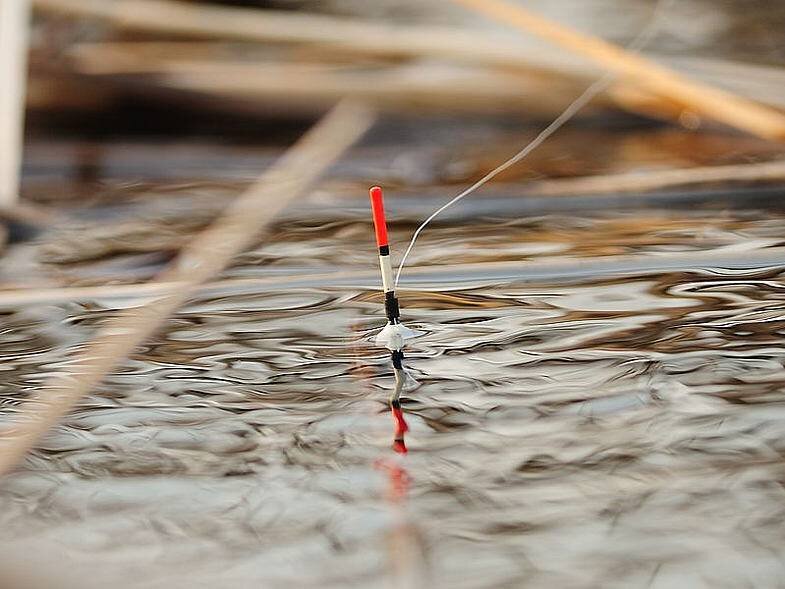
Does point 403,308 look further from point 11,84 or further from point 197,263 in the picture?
point 11,84

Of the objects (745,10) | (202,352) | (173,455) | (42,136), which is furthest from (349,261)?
(745,10)

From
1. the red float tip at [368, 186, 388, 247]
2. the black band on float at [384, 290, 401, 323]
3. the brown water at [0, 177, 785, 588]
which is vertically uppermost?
the red float tip at [368, 186, 388, 247]

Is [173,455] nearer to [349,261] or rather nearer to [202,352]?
[202,352]

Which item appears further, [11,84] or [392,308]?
[11,84]

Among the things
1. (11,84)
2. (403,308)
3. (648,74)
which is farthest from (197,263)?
(648,74)

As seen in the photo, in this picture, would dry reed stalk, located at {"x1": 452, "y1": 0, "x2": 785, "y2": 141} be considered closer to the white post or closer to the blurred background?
the blurred background

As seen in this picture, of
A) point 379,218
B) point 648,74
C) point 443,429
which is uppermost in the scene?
point 648,74

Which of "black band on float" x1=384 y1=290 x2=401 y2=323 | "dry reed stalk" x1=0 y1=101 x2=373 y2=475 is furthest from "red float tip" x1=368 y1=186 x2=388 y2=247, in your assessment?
"dry reed stalk" x1=0 y1=101 x2=373 y2=475
